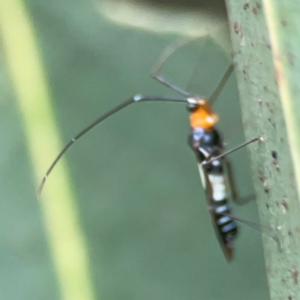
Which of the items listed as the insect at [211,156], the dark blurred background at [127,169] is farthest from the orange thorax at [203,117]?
the dark blurred background at [127,169]

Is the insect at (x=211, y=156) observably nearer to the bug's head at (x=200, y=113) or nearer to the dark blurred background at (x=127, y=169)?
the bug's head at (x=200, y=113)

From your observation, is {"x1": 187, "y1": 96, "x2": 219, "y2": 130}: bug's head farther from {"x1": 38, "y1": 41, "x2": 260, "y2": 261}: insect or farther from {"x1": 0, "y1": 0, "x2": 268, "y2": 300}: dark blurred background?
{"x1": 0, "y1": 0, "x2": 268, "y2": 300}: dark blurred background

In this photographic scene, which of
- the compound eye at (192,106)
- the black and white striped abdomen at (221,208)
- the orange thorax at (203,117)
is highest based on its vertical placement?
the compound eye at (192,106)

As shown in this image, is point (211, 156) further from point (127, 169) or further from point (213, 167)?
point (127, 169)

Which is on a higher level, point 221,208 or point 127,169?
point 127,169

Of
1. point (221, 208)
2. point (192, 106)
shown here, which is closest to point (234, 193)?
point (221, 208)

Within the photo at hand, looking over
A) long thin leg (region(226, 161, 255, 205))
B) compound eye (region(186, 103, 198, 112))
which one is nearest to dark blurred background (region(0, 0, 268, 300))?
long thin leg (region(226, 161, 255, 205))

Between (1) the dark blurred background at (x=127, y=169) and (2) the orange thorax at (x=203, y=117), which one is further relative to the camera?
(1) the dark blurred background at (x=127, y=169)
